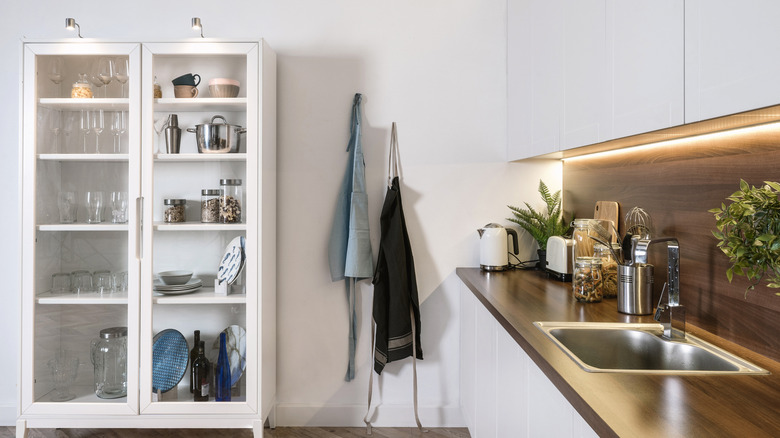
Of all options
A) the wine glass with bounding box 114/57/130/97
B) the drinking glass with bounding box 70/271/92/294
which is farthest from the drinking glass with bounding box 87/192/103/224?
the wine glass with bounding box 114/57/130/97

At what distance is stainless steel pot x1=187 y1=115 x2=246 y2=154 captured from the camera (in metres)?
2.42

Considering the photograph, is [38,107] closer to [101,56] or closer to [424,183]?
[101,56]

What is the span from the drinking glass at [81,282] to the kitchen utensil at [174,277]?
0.38 meters

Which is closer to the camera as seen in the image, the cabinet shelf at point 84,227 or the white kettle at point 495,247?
the cabinet shelf at point 84,227

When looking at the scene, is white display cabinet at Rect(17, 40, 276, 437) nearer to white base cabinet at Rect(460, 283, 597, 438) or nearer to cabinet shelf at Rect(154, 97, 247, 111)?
cabinet shelf at Rect(154, 97, 247, 111)

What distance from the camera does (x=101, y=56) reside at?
2.40 metres

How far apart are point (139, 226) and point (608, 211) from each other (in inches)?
84.7

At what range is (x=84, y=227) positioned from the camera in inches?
96.5

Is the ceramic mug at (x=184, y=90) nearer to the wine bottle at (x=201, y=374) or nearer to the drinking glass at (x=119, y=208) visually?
the drinking glass at (x=119, y=208)

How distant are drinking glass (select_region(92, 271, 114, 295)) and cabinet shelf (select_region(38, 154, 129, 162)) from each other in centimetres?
55

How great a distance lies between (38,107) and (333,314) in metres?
1.76

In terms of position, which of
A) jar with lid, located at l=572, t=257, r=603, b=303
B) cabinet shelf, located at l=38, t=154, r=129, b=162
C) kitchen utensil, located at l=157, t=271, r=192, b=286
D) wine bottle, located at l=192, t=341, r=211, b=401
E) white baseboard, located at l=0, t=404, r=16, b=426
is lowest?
white baseboard, located at l=0, t=404, r=16, b=426

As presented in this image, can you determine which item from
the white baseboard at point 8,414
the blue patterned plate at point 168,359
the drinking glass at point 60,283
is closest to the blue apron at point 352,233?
the blue patterned plate at point 168,359

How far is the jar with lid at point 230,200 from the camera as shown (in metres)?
2.42
